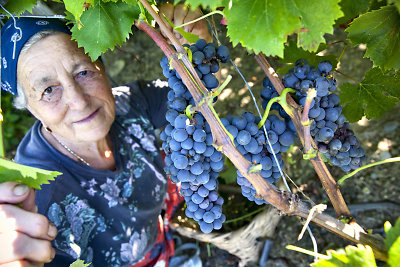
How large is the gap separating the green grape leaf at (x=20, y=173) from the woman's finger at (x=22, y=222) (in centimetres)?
7

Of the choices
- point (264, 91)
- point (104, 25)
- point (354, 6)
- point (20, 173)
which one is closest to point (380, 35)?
point (354, 6)

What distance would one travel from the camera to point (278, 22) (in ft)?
2.36

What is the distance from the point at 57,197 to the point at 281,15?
1161 mm

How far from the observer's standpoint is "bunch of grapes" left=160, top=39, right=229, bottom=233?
84cm

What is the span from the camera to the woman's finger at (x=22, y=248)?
2.68 ft

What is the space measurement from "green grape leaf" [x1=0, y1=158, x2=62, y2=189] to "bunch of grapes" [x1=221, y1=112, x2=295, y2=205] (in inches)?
18.4

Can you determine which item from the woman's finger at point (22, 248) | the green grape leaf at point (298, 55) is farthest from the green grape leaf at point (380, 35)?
the woman's finger at point (22, 248)

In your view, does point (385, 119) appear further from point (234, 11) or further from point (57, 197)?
point (57, 197)

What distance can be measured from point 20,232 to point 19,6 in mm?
678

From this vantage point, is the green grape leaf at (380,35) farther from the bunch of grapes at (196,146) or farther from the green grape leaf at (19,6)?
the green grape leaf at (19,6)

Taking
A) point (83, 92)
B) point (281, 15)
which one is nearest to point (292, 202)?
point (281, 15)

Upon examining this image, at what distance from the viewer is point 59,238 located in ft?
4.46

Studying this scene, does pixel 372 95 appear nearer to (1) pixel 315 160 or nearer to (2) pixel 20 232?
(1) pixel 315 160

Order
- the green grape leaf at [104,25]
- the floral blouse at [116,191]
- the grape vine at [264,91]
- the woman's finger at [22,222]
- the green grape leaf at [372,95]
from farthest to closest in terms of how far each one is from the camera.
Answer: the floral blouse at [116,191] → the green grape leaf at [372,95] → the green grape leaf at [104,25] → the woman's finger at [22,222] → the grape vine at [264,91]
